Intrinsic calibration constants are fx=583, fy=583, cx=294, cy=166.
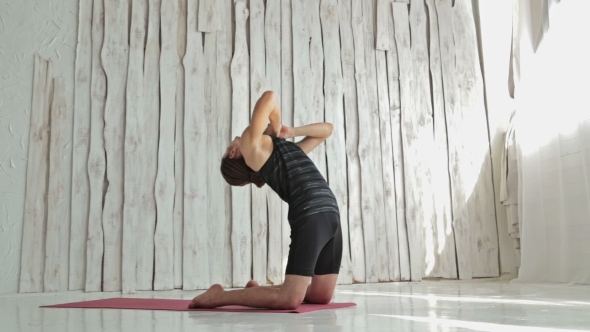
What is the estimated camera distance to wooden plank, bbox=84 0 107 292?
440 centimetres

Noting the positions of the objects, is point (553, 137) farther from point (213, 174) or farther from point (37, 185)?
point (37, 185)

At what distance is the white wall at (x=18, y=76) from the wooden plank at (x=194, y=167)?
0.93m

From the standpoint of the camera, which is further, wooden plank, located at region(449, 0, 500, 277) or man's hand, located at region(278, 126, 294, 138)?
wooden plank, located at region(449, 0, 500, 277)

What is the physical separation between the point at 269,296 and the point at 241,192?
219 cm

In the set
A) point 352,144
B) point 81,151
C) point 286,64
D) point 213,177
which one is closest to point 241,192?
point 213,177

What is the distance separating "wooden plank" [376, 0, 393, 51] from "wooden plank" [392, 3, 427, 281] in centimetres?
6

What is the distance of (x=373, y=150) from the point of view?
507 centimetres

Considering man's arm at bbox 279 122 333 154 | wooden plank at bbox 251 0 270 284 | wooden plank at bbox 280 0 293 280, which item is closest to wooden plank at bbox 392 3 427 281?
wooden plank at bbox 280 0 293 280

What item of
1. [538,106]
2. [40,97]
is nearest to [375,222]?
[538,106]

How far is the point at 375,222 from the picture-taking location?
16.3 ft

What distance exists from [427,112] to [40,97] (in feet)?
10.7

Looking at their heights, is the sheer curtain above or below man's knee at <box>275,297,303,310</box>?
above

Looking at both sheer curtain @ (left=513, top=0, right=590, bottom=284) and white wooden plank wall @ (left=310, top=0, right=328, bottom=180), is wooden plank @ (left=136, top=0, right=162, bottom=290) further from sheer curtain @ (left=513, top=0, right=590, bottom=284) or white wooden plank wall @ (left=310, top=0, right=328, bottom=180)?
sheer curtain @ (left=513, top=0, right=590, bottom=284)

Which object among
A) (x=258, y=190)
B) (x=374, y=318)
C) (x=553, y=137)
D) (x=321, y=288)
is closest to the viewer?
(x=374, y=318)
